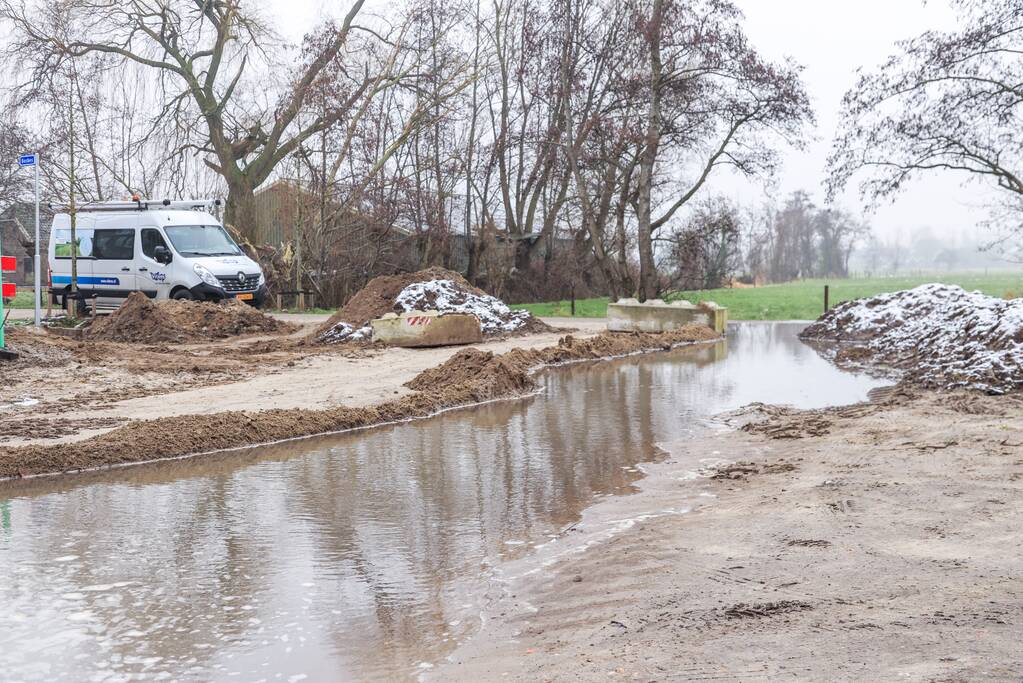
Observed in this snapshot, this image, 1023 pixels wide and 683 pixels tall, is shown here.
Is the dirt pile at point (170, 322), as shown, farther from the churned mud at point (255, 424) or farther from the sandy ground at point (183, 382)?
the churned mud at point (255, 424)

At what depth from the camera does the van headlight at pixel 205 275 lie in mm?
24578

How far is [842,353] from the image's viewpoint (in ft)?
68.3

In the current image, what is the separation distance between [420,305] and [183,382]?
30.6 ft

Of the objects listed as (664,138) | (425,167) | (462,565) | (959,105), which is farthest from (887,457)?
(425,167)

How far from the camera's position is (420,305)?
22.9 metres

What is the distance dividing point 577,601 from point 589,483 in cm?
296

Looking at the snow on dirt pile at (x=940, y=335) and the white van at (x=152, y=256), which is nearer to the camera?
the snow on dirt pile at (x=940, y=335)

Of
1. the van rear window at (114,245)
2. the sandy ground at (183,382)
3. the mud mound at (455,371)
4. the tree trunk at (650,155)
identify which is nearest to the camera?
the sandy ground at (183,382)

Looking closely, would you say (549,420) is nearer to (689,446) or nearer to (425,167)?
(689,446)

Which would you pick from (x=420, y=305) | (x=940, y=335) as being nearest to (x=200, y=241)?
(x=420, y=305)

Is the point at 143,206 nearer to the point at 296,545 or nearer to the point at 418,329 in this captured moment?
the point at 418,329

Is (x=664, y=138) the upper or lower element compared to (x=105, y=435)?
upper

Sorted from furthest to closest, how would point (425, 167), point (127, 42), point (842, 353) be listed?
point (425, 167)
point (127, 42)
point (842, 353)

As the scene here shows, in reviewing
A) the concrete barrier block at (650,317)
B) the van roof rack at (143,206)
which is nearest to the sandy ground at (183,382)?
the concrete barrier block at (650,317)
